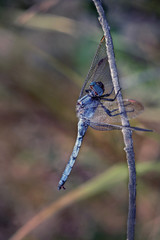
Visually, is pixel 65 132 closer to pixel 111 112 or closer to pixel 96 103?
pixel 96 103

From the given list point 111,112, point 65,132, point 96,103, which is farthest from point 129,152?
point 65,132

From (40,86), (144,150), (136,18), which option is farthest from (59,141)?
(136,18)

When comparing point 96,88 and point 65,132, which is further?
point 65,132

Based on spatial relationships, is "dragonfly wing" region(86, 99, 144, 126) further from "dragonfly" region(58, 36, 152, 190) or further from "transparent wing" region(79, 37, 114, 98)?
"transparent wing" region(79, 37, 114, 98)

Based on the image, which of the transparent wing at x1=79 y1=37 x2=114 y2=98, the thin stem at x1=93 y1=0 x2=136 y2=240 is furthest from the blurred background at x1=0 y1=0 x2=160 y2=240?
the thin stem at x1=93 y1=0 x2=136 y2=240

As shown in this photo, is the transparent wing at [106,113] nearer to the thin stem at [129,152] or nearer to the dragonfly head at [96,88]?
the dragonfly head at [96,88]

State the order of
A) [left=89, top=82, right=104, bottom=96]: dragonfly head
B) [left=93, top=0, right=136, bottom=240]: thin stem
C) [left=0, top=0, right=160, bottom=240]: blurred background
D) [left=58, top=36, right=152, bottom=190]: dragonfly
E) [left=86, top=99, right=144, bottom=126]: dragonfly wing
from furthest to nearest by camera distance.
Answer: [left=0, top=0, right=160, bottom=240]: blurred background
[left=89, top=82, right=104, bottom=96]: dragonfly head
[left=58, top=36, right=152, bottom=190]: dragonfly
[left=86, top=99, right=144, bottom=126]: dragonfly wing
[left=93, top=0, right=136, bottom=240]: thin stem
